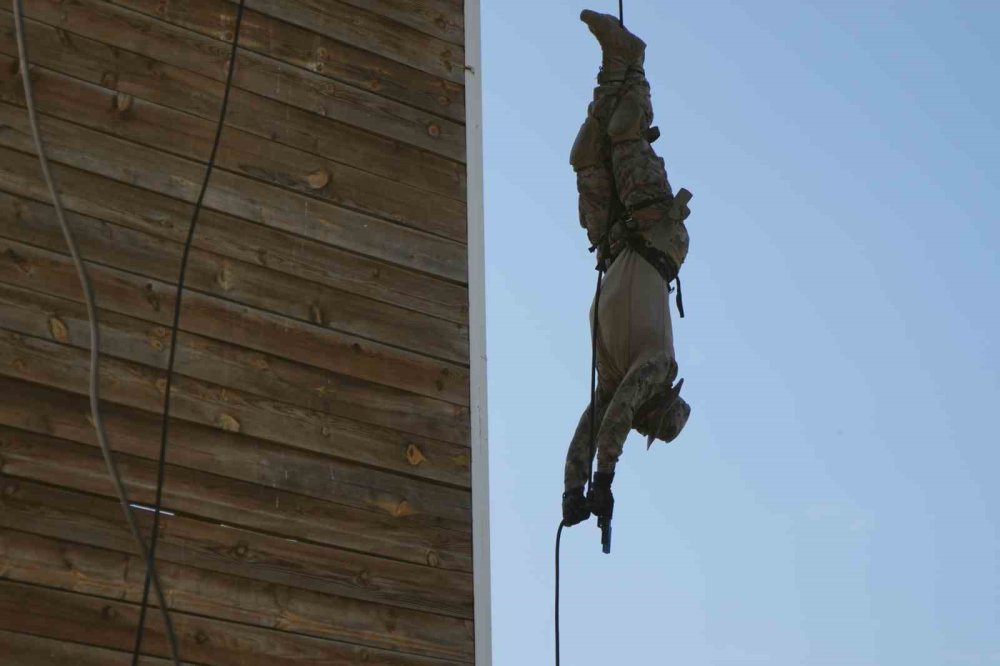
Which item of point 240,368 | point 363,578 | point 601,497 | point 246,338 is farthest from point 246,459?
point 601,497

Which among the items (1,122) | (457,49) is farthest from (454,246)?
(1,122)

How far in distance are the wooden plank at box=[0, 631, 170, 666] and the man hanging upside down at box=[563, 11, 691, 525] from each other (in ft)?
4.27

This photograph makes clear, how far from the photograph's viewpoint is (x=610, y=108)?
5.06 meters

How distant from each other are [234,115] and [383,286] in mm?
745

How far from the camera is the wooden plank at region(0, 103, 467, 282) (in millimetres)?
5000

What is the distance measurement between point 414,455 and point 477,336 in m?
0.52

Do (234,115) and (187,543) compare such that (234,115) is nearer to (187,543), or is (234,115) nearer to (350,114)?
(350,114)

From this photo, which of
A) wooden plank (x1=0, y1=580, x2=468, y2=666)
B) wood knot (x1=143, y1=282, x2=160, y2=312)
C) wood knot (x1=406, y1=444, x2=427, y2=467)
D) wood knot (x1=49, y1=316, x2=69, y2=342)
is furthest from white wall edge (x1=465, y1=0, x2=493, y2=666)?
wood knot (x1=49, y1=316, x2=69, y2=342)

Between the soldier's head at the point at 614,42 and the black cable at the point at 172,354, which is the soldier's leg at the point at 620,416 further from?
the black cable at the point at 172,354

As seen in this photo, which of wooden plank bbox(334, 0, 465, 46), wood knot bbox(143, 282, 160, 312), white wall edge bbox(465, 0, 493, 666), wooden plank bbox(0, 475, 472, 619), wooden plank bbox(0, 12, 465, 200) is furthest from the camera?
wooden plank bbox(334, 0, 465, 46)

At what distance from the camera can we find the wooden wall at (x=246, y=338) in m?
4.70

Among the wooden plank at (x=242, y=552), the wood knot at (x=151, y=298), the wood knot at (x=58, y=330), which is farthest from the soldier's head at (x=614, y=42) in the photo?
the wood knot at (x=58, y=330)

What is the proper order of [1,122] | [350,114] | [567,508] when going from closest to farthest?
[567,508], [1,122], [350,114]

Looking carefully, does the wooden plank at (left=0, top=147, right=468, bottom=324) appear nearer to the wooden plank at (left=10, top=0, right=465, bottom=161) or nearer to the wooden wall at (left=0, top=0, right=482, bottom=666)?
the wooden wall at (left=0, top=0, right=482, bottom=666)
